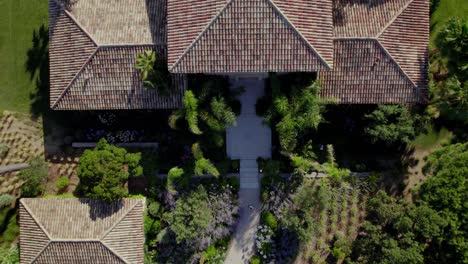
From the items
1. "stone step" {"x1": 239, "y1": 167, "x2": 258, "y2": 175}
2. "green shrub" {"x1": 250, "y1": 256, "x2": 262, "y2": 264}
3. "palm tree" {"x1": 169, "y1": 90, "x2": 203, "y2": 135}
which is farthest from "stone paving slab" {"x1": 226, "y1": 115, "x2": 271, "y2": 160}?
"green shrub" {"x1": 250, "y1": 256, "x2": 262, "y2": 264}

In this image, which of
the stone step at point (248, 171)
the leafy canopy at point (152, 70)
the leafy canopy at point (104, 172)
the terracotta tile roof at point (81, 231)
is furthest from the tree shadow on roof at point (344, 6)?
the terracotta tile roof at point (81, 231)

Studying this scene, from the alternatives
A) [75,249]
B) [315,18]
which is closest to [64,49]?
[75,249]

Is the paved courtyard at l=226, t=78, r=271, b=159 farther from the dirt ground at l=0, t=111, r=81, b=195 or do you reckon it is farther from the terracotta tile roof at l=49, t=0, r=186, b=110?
the dirt ground at l=0, t=111, r=81, b=195

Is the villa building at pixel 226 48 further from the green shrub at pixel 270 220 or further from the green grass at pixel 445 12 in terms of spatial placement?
the green shrub at pixel 270 220

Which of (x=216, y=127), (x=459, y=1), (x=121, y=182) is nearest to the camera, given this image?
(x=216, y=127)

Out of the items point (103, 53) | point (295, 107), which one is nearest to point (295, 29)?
point (295, 107)

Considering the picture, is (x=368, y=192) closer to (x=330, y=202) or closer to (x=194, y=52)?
(x=330, y=202)
